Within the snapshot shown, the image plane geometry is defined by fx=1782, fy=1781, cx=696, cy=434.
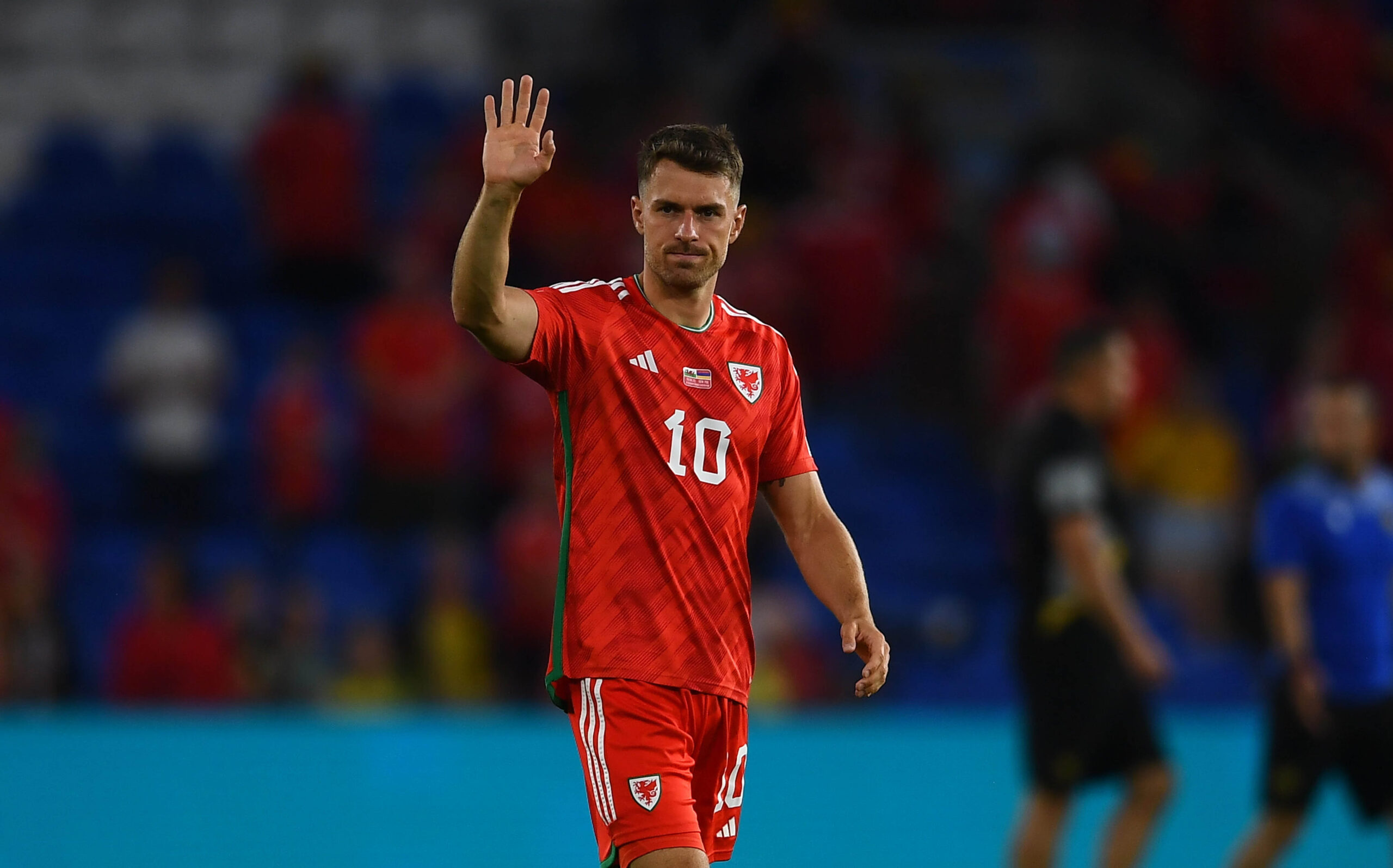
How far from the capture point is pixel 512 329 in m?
3.85

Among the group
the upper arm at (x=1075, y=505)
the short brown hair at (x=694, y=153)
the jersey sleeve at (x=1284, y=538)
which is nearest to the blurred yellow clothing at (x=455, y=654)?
the upper arm at (x=1075, y=505)

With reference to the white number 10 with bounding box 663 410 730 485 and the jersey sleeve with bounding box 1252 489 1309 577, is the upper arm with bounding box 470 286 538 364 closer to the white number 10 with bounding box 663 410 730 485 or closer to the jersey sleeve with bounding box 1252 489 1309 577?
the white number 10 with bounding box 663 410 730 485

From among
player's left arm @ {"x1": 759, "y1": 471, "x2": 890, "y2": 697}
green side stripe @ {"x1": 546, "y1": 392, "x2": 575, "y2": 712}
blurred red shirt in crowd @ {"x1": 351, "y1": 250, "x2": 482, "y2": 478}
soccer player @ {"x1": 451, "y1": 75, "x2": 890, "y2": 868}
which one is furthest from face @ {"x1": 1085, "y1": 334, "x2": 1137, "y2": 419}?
blurred red shirt in crowd @ {"x1": 351, "y1": 250, "x2": 482, "y2": 478}

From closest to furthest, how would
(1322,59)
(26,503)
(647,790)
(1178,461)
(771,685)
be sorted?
(647,790)
(771,685)
(26,503)
(1178,461)
(1322,59)

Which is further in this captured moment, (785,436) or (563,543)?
(785,436)

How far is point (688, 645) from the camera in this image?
13.4ft

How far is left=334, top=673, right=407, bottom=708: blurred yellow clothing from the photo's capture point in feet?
31.1

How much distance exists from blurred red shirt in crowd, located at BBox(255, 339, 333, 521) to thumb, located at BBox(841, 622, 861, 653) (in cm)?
681

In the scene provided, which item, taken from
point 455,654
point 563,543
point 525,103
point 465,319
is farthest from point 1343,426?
point 455,654

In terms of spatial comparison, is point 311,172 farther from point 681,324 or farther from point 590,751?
point 590,751

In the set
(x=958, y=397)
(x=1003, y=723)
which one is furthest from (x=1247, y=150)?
(x=1003, y=723)

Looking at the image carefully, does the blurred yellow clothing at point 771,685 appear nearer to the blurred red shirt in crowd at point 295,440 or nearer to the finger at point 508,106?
the blurred red shirt in crowd at point 295,440

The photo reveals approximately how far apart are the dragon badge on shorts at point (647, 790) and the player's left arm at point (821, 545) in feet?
2.07

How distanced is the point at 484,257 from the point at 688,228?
59 cm
